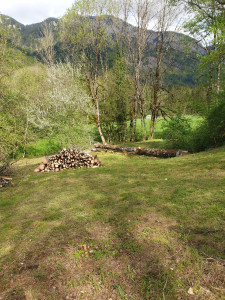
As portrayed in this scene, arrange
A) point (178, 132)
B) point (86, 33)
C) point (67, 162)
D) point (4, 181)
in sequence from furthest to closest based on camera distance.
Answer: point (86, 33) → point (178, 132) → point (67, 162) → point (4, 181)

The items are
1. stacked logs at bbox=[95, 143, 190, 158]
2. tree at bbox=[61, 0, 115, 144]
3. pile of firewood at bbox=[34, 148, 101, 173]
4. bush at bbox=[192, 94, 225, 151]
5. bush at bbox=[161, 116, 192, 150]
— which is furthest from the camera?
tree at bbox=[61, 0, 115, 144]

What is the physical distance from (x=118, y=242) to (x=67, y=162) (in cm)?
795

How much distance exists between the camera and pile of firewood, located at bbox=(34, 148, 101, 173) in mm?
10820

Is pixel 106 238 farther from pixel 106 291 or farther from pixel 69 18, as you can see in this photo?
pixel 69 18

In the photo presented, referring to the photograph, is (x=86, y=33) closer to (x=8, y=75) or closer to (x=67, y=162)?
(x=8, y=75)

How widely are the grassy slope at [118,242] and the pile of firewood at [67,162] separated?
174 inches

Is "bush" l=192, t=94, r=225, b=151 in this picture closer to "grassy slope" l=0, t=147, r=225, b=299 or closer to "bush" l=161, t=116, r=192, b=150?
"bush" l=161, t=116, r=192, b=150

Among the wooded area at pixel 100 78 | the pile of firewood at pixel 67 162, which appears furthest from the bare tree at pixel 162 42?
the pile of firewood at pixel 67 162

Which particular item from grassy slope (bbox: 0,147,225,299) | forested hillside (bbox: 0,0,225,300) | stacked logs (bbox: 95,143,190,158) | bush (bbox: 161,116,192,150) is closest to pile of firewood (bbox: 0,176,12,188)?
forested hillside (bbox: 0,0,225,300)

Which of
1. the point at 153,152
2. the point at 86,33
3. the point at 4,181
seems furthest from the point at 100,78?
the point at 4,181

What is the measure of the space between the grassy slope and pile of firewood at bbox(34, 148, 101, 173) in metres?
4.42

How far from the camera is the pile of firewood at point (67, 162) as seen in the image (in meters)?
10.8

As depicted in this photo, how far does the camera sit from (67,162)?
10.9m

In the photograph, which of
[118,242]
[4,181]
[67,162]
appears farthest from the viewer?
[67,162]
